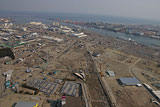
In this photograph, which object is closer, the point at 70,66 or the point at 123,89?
the point at 123,89

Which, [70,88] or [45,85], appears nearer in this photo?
[70,88]

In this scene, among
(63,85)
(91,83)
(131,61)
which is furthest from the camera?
(131,61)

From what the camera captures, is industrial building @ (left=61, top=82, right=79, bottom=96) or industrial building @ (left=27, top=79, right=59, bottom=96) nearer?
industrial building @ (left=61, top=82, right=79, bottom=96)

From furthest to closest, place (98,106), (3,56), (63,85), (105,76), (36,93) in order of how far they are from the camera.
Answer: (3,56) < (105,76) < (63,85) < (36,93) < (98,106)

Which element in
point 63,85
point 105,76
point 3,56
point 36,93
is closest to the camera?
point 36,93

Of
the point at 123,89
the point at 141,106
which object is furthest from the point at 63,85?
the point at 141,106

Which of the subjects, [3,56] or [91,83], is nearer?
[91,83]

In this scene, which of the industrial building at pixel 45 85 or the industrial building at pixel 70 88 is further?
the industrial building at pixel 45 85

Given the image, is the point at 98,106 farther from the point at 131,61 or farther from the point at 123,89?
the point at 131,61

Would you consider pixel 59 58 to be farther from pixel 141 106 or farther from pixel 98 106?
pixel 141 106

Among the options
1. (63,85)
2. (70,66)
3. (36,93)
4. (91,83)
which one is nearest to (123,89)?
(91,83)
